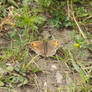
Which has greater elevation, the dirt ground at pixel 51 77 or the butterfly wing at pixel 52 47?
the butterfly wing at pixel 52 47

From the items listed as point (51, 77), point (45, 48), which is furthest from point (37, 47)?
point (51, 77)

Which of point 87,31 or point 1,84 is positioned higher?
point 87,31

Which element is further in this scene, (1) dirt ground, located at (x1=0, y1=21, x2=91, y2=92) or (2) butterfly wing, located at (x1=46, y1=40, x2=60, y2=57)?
(2) butterfly wing, located at (x1=46, y1=40, x2=60, y2=57)

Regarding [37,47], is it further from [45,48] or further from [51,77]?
[51,77]

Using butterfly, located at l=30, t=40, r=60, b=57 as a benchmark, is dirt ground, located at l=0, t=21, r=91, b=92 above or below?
below

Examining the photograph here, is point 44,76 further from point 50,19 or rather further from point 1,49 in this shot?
point 50,19

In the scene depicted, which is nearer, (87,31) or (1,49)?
(1,49)

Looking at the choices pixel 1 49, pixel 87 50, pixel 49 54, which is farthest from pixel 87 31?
pixel 1 49
